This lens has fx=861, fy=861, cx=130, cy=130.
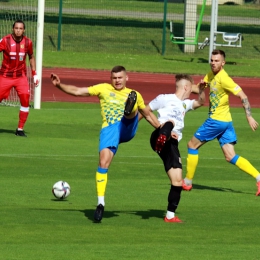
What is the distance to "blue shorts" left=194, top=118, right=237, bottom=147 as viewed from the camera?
12.9 metres

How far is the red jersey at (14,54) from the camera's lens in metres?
17.4

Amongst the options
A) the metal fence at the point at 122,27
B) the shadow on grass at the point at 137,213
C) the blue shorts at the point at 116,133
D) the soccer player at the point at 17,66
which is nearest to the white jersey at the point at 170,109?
the blue shorts at the point at 116,133

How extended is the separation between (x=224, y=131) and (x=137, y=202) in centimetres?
208

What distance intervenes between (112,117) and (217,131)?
291cm

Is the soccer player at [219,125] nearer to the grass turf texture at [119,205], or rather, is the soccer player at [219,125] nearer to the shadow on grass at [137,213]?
the grass turf texture at [119,205]

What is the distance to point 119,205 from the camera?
11.4 meters

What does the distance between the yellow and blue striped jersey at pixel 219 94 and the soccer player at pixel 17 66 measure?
5602mm

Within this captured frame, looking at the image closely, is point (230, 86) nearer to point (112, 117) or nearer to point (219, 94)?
point (219, 94)

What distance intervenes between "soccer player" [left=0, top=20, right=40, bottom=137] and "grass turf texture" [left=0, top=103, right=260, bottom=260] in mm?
702

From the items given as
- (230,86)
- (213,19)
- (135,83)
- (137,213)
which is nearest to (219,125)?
(230,86)

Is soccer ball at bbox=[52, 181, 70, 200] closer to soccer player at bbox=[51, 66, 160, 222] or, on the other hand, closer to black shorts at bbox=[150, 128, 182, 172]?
soccer player at bbox=[51, 66, 160, 222]

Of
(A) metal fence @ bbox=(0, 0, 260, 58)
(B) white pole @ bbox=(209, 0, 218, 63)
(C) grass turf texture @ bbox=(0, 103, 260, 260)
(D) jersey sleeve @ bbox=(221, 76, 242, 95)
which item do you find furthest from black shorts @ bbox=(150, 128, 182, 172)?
A: (A) metal fence @ bbox=(0, 0, 260, 58)

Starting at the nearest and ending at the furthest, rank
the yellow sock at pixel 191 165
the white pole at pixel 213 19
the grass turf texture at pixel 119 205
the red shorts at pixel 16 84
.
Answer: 1. the grass turf texture at pixel 119 205
2. the yellow sock at pixel 191 165
3. the red shorts at pixel 16 84
4. the white pole at pixel 213 19

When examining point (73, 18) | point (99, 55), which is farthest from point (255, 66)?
point (73, 18)
